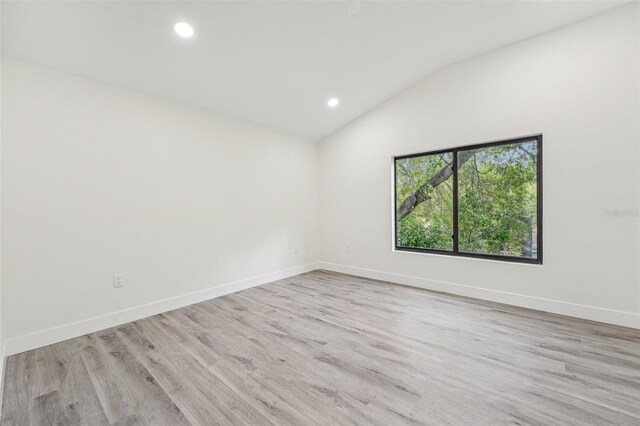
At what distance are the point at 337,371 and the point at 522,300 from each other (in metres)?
2.44

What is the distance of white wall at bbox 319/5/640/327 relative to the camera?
2.52 m

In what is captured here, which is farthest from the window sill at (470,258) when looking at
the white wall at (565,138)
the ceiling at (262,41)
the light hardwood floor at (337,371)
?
the ceiling at (262,41)

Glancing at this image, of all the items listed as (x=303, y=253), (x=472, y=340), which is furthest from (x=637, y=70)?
(x=303, y=253)

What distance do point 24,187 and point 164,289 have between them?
155 cm

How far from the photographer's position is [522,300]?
3.02m

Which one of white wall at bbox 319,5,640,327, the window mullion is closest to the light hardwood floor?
white wall at bbox 319,5,640,327

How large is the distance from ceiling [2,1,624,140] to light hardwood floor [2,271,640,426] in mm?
2541

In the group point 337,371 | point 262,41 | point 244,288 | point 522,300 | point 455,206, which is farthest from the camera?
point 244,288

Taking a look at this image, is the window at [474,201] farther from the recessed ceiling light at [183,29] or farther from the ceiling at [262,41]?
the recessed ceiling light at [183,29]

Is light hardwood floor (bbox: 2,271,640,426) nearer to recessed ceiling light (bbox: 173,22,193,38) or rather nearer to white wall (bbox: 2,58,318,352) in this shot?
white wall (bbox: 2,58,318,352)

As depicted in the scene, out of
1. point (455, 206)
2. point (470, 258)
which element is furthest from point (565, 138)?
point (470, 258)

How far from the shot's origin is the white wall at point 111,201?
226cm

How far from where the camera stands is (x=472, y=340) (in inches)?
90.5

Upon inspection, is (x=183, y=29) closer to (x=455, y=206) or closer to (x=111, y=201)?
(x=111, y=201)
